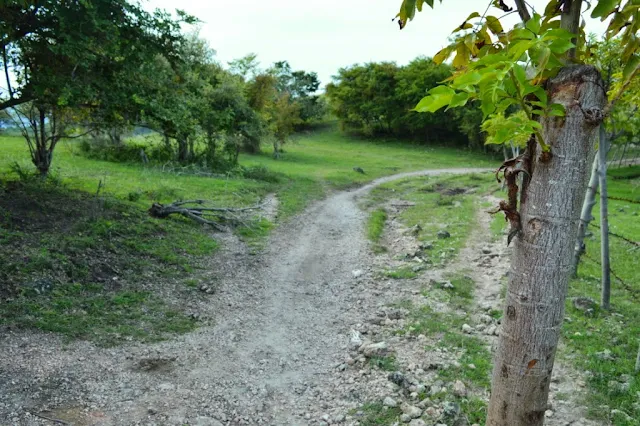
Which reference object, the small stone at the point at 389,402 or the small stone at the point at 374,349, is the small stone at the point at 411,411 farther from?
the small stone at the point at 374,349

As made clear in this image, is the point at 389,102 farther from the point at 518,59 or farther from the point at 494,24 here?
the point at 518,59

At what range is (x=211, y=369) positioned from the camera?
662 centimetres

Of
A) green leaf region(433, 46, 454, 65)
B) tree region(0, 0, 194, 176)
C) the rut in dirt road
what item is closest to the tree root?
tree region(0, 0, 194, 176)

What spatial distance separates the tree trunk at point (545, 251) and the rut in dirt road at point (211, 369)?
12.2ft

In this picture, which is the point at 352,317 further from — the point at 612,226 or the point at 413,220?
the point at 612,226

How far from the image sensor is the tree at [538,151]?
1.99 meters


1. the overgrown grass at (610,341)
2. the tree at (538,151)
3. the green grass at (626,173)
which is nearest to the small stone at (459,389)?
the overgrown grass at (610,341)

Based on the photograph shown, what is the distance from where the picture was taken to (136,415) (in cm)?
536

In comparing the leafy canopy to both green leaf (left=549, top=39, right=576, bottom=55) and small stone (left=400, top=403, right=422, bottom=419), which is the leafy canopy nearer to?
green leaf (left=549, top=39, right=576, bottom=55)

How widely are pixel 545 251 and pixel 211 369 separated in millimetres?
5375

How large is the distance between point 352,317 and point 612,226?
503 inches

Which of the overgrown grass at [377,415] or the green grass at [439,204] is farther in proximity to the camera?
the green grass at [439,204]

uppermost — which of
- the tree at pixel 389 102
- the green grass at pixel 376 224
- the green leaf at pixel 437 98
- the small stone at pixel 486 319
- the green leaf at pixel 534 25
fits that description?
the tree at pixel 389 102

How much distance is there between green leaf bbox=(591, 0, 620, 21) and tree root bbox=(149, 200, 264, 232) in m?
12.4
